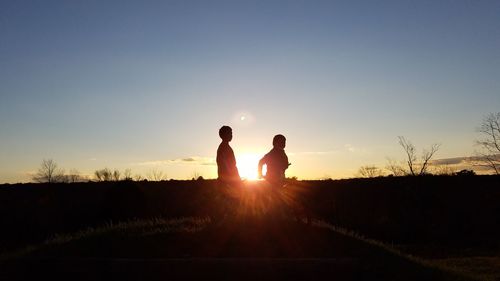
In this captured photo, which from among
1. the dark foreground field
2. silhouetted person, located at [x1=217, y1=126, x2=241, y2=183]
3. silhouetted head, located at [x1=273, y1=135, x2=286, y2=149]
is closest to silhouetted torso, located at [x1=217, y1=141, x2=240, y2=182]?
silhouetted person, located at [x1=217, y1=126, x2=241, y2=183]

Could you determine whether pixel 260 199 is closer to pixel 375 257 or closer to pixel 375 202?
pixel 375 257

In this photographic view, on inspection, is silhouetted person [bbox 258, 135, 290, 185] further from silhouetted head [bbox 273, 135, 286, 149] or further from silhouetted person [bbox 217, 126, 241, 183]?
silhouetted person [bbox 217, 126, 241, 183]

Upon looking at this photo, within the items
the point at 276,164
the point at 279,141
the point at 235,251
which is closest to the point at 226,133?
the point at 279,141

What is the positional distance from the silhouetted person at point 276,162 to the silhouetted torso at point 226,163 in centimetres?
64

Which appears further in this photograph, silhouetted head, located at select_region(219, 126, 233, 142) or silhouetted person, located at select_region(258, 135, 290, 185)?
silhouetted person, located at select_region(258, 135, 290, 185)

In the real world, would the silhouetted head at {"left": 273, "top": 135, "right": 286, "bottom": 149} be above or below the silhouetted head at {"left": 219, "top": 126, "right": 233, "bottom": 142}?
below

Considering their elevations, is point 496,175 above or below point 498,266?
above

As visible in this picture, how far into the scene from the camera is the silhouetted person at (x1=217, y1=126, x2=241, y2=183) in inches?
410

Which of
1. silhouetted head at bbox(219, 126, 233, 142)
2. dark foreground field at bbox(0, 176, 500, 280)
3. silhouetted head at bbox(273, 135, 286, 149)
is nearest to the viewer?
dark foreground field at bbox(0, 176, 500, 280)

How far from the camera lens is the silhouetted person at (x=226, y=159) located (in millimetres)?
10406

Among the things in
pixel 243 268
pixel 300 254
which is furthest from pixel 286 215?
pixel 243 268

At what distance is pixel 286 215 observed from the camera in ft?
37.8

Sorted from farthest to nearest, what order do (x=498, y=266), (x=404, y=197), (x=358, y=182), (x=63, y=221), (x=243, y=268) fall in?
(x=358, y=182)
(x=404, y=197)
(x=63, y=221)
(x=498, y=266)
(x=243, y=268)

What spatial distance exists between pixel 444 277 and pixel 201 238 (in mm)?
4359
